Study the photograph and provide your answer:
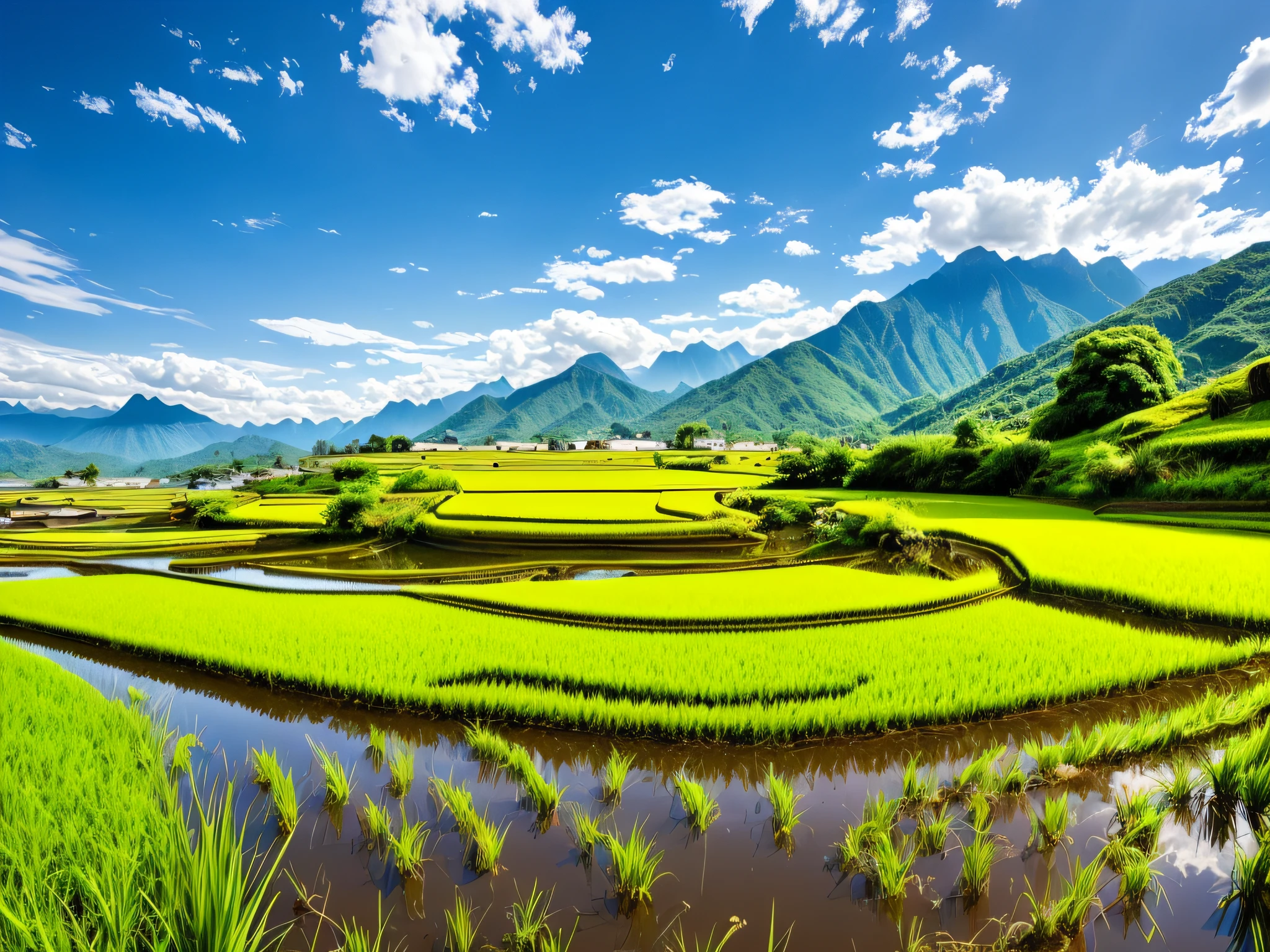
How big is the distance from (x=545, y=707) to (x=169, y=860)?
3.24m

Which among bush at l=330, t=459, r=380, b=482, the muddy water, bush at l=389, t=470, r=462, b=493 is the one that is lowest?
the muddy water

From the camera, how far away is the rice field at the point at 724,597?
8.55m

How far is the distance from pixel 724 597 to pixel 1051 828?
602cm

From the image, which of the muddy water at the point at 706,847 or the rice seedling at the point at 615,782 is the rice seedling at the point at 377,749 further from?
the rice seedling at the point at 615,782

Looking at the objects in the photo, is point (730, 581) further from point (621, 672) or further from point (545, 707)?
point (545, 707)

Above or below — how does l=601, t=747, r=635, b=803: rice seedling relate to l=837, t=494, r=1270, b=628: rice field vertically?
below

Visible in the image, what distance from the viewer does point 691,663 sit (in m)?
6.54

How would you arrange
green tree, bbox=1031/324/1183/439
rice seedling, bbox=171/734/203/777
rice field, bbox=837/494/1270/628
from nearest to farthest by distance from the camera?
1. rice seedling, bbox=171/734/203/777
2. rice field, bbox=837/494/1270/628
3. green tree, bbox=1031/324/1183/439

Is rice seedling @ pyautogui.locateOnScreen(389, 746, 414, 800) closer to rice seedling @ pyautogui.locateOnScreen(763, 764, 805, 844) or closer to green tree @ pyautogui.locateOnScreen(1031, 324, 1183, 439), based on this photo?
rice seedling @ pyautogui.locateOnScreen(763, 764, 805, 844)

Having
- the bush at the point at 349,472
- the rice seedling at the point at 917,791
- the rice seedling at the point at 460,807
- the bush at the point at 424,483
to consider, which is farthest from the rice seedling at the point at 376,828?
the bush at the point at 349,472

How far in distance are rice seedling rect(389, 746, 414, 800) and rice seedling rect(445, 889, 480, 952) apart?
1646 millimetres

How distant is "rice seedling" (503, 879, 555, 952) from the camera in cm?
292

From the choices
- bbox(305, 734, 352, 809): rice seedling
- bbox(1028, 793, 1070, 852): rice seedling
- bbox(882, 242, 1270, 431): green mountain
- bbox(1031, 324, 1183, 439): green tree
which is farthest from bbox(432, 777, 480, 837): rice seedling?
bbox(882, 242, 1270, 431): green mountain

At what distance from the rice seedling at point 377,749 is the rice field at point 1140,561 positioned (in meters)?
11.4
